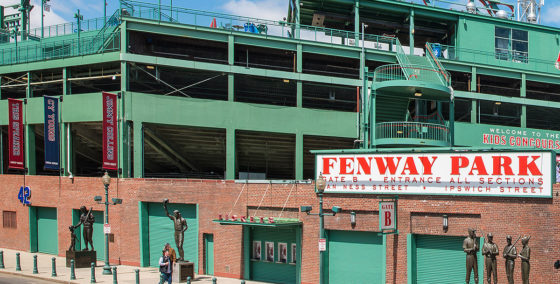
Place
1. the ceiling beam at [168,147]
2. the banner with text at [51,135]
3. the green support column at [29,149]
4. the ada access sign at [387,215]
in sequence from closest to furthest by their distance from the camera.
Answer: the ada access sign at [387,215] → the banner with text at [51,135] → the ceiling beam at [168,147] → the green support column at [29,149]

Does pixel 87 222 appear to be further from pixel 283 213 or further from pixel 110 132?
pixel 283 213

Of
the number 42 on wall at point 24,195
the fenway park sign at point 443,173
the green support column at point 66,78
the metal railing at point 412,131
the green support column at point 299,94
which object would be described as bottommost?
the number 42 on wall at point 24,195

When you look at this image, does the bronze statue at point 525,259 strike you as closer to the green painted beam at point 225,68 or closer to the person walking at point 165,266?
the person walking at point 165,266

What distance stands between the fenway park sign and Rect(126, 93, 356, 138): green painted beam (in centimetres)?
Result: 1040

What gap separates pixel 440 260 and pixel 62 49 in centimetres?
2554

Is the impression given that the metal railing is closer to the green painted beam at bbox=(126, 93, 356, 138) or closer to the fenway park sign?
the green painted beam at bbox=(126, 93, 356, 138)

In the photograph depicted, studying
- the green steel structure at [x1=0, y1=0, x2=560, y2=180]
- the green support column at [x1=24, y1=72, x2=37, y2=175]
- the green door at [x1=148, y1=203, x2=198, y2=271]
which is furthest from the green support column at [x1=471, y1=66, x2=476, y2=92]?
the green support column at [x1=24, y1=72, x2=37, y2=175]

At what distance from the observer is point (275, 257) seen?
25.1 meters

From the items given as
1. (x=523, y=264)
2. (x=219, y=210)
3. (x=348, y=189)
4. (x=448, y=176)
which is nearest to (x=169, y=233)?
(x=219, y=210)

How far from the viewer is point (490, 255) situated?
18859mm

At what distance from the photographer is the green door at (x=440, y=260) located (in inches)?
817

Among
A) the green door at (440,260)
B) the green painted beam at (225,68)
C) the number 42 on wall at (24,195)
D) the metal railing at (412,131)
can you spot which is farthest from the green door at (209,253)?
the number 42 on wall at (24,195)

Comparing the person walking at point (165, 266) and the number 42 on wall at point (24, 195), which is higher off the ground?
the number 42 on wall at point (24, 195)

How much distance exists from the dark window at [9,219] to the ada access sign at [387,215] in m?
23.5
